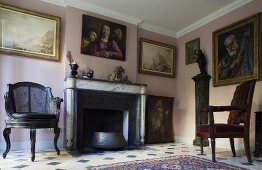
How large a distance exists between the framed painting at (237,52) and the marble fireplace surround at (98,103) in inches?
58.9

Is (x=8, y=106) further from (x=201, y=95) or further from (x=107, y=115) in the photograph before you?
(x=201, y=95)

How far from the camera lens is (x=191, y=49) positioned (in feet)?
16.6

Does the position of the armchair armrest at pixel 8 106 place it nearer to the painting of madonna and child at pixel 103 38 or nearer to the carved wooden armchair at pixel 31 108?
the carved wooden armchair at pixel 31 108

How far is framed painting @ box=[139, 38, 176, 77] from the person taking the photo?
4.98 meters

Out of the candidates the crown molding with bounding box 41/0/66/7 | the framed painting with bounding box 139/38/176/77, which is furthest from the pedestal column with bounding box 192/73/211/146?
the crown molding with bounding box 41/0/66/7

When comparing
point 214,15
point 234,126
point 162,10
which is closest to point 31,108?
point 234,126

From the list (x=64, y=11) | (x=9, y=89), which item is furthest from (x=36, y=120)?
(x=64, y=11)

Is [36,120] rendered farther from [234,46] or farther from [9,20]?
[234,46]

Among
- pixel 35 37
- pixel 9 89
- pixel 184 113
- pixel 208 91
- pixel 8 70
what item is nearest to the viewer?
pixel 9 89

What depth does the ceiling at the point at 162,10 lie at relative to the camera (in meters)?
4.10

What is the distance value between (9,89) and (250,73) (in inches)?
144

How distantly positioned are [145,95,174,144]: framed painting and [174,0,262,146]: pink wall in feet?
0.85

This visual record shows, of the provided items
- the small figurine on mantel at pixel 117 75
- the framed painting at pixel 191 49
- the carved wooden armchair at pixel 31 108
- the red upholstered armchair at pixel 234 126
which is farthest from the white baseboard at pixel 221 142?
the carved wooden armchair at pixel 31 108

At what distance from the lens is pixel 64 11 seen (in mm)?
4105
